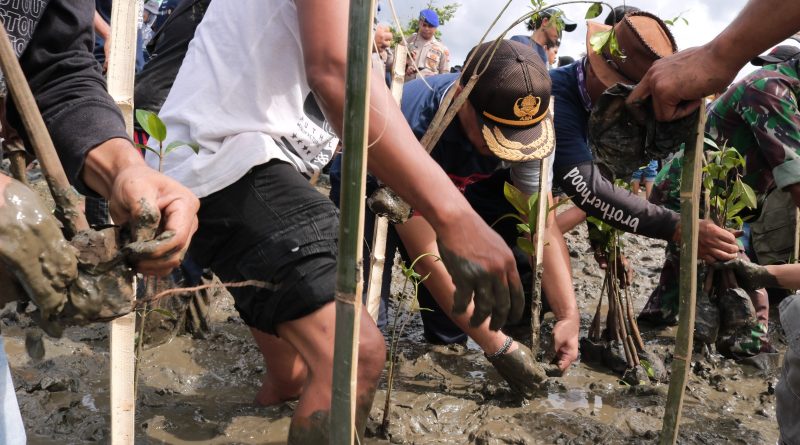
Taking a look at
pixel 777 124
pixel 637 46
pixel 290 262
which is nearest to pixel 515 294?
pixel 290 262

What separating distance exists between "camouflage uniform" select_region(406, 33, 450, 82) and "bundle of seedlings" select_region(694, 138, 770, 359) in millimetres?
4270

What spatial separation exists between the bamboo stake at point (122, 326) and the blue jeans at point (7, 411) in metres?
0.45

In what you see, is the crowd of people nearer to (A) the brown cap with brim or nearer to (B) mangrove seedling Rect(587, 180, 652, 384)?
(A) the brown cap with brim

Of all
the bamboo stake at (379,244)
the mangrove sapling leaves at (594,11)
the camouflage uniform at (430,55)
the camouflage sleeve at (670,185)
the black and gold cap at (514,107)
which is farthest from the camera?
the camouflage uniform at (430,55)

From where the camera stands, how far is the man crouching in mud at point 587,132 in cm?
281

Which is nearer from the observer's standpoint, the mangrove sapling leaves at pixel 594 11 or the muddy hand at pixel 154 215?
the muddy hand at pixel 154 215

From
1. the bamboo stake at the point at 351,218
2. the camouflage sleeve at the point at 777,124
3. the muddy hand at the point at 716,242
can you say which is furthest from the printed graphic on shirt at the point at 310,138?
the camouflage sleeve at the point at 777,124

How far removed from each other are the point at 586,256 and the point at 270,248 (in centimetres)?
375

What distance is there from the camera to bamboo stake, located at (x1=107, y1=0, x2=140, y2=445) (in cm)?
166

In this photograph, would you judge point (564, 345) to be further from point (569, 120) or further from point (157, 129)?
point (157, 129)

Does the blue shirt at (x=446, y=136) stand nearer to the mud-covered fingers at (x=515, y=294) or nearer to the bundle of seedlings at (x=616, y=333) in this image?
the bundle of seedlings at (x=616, y=333)

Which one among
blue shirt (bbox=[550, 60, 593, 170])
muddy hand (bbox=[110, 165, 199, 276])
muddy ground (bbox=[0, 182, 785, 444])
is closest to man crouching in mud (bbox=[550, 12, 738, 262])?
blue shirt (bbox=[550, 60, 593, 170])

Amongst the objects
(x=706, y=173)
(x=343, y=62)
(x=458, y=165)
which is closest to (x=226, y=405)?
(x=458, y=165)

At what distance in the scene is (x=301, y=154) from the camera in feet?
6.18
